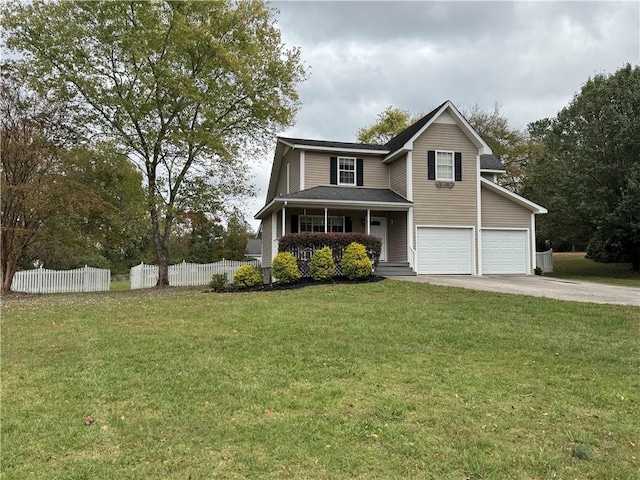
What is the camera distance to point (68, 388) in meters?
4.79

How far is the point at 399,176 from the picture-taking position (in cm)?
1919

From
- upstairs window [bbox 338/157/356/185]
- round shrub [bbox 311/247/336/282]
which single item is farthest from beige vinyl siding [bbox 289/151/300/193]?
round shrub [bbox 311/247/336/282]

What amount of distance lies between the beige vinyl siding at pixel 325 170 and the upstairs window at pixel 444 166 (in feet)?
7.83

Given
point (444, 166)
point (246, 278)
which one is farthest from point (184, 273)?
point (444, 166)

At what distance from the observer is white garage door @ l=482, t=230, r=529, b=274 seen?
19.2 metres

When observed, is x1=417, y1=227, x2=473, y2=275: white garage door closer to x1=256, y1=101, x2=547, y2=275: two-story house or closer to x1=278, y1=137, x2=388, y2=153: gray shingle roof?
x1=256, y1=101, x2=547, y2=275: two-story house

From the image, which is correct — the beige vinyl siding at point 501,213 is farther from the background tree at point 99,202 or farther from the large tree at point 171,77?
the background tree at point 99,202

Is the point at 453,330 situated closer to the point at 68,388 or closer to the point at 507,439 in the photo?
the point at 507,439

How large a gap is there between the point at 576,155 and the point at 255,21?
1796 cm

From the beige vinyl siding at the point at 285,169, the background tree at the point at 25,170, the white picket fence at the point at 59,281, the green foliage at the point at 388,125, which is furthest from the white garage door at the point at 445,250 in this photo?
the green foliage at the point at 388,125

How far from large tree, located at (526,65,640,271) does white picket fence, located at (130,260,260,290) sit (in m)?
17.0

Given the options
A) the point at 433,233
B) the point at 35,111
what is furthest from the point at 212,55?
the point at 433,233

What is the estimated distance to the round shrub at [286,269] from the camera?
15.3 metres

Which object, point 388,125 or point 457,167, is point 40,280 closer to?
point 457,167
